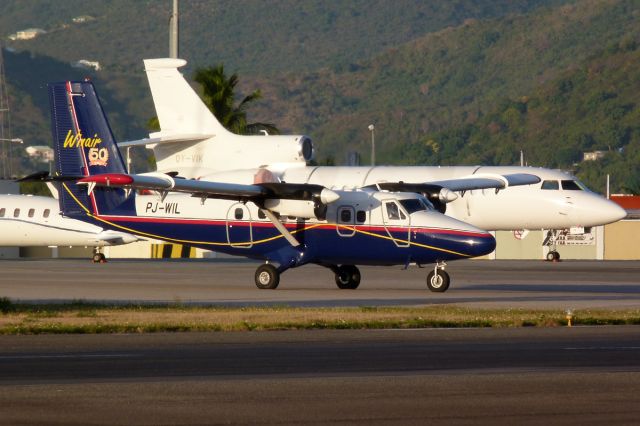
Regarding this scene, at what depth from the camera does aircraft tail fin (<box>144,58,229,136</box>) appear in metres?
46.4

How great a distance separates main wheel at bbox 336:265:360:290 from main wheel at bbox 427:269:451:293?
2225mm

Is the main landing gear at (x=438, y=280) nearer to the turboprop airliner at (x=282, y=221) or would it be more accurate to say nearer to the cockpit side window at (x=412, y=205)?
the turboprop airliner at (x=282, y=221)

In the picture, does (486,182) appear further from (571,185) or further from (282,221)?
(282,221)

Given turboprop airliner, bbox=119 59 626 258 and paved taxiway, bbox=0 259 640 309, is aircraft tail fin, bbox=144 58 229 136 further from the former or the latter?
paved taxiway, bbox=0 259 640 309

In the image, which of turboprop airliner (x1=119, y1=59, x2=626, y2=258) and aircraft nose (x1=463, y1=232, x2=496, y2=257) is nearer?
aircraft nose (x1=463, y1=232, x2=496, y2=257)

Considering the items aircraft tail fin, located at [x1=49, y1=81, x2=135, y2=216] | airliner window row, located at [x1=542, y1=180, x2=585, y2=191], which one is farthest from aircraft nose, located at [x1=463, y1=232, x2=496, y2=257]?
airliner window row, located at [x1=542, y1=180, x2=585, y2=191]

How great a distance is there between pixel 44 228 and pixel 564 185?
1841cm

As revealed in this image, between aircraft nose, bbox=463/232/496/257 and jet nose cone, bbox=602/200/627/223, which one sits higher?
jet nose cone, bbox=602/200/627/223

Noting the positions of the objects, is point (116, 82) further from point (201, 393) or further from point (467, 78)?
point (201, 393)

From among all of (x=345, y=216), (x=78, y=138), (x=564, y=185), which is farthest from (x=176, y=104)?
(x=345, y=216)

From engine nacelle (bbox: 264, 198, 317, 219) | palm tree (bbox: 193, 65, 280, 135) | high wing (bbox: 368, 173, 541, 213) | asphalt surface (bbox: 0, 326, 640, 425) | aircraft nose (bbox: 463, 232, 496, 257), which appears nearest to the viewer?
asphalt surface (bbox: 0, 326, 640, 425)

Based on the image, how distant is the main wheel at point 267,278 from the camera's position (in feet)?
109

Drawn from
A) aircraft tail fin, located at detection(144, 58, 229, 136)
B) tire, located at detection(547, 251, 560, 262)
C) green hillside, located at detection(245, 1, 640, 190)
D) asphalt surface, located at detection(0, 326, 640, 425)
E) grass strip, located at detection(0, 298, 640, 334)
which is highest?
green hillside, located at detection(245, 1, 640, 190)

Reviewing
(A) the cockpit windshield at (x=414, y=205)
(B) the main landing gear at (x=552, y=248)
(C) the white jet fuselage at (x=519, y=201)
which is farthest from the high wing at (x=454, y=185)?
(B) the main landing gear at (x=552, y=248)
